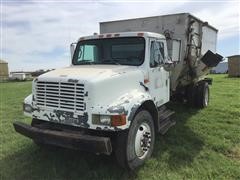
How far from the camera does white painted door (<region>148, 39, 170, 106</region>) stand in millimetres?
5855

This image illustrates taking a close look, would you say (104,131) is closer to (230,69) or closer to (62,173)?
(62,173)

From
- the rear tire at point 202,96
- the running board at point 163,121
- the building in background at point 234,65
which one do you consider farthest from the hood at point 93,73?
the building in background at point 234,65

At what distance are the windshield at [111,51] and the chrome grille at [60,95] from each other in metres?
1.37

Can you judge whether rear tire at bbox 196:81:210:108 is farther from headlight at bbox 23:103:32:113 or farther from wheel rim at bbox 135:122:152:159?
headlight at bbox 23:103:32:113

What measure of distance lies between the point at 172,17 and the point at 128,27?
1.23 m

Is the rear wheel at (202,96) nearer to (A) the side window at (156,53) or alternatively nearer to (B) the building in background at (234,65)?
(A) the side window at (156,53)

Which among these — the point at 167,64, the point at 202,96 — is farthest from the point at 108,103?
the point at 202,96

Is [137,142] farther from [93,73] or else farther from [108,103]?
[93,73]

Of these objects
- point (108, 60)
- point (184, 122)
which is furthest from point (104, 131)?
point (184, 122)

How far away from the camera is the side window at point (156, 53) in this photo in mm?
5887

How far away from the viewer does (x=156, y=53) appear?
6047mm

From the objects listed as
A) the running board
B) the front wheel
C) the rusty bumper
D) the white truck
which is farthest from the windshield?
the rusty bumper

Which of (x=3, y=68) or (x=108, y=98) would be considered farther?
(x=3, y=68)

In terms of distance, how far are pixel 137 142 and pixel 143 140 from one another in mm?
238
